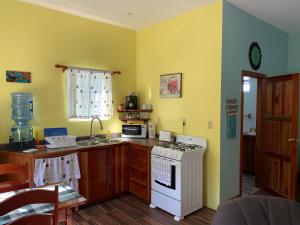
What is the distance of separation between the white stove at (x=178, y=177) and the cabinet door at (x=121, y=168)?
0.57m

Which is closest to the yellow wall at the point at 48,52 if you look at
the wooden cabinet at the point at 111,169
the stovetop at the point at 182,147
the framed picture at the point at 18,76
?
the framed picture at the point at 18,76

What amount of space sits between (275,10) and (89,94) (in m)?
3.09

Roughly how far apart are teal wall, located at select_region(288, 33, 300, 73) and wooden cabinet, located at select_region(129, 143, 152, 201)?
334cm

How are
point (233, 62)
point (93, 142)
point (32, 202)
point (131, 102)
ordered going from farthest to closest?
point (131, 102) → point (93, 142) → point (233, 62) → point (32, 202)

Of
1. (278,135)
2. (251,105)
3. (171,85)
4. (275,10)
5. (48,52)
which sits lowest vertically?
(278,135)

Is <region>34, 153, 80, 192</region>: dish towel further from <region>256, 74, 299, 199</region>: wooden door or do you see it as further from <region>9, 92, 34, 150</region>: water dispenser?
<region>256, 74, 299, 199</region>: wooden door

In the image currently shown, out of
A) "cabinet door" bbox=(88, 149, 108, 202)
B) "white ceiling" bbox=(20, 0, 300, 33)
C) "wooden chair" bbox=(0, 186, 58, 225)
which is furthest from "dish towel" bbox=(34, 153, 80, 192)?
"white ceiling" bbox=(20, 0, 300, 33)

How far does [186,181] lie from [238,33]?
2194 millimetres

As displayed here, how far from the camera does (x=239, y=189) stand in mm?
3420

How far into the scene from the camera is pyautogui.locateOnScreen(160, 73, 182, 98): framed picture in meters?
3.53

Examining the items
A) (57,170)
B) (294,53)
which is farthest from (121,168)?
(294,53)

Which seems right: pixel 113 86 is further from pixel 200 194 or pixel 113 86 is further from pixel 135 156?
pixel 200 194

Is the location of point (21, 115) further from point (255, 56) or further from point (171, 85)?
point (255, 56)

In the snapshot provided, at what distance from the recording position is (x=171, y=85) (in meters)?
3.66
